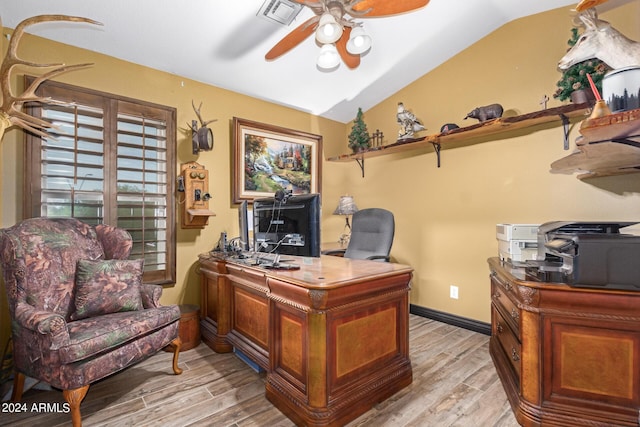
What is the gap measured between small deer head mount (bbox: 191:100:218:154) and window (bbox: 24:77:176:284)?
19 cm

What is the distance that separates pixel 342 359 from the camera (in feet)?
5.77

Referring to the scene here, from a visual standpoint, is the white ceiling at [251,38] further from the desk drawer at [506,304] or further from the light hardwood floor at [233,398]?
the light hardwood floor at [233,398]

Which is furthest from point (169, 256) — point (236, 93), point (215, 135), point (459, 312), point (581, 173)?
point (581, 173)

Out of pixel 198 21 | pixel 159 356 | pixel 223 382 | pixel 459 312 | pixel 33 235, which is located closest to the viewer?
pixel 33 235

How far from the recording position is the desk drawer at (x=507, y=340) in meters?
1.87

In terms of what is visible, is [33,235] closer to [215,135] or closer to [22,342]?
[22,342]

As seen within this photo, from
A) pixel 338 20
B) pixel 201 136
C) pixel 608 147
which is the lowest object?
pixel 608 147

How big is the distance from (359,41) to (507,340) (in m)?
2.26

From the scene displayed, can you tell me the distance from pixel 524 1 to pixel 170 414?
4.18 meters

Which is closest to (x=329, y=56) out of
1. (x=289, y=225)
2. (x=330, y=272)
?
(x=289, y=225)

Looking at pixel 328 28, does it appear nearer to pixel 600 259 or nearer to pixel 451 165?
pixel 600 259

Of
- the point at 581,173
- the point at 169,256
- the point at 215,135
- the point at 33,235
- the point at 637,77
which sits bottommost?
the point at 169,256

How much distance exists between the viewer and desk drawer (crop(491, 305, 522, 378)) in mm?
1867

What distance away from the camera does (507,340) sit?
7.01ft
